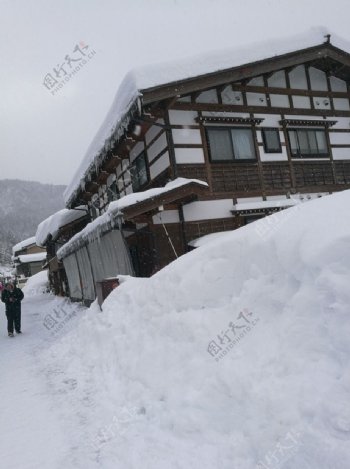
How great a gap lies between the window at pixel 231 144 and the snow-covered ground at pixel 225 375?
6773 millimetres

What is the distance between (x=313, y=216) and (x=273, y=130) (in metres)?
9.51

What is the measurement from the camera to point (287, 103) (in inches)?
540

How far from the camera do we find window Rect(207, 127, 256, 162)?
12172mm

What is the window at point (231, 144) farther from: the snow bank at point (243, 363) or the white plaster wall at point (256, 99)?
the snow bank at point (243, 363)

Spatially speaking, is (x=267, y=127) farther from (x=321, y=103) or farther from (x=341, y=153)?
(x=341, y=153)

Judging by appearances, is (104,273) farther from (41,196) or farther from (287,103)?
(41,196)

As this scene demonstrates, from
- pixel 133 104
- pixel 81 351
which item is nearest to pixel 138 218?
pixel 133 104

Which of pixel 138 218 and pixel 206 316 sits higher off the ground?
pixel 138 218

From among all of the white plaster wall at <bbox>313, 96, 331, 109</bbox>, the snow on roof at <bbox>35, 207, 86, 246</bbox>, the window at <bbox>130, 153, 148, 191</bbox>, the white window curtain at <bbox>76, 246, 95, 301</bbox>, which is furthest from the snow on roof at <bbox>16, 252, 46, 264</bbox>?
the white plaster wall at <bbox>313, 96, 331, 109</bbox>

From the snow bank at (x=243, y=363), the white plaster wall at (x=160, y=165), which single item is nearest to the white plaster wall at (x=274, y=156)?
the white plaster wall at (x=160, y=165)

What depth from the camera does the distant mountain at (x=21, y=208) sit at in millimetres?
104900

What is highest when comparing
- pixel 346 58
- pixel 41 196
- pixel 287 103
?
pixel 41 196

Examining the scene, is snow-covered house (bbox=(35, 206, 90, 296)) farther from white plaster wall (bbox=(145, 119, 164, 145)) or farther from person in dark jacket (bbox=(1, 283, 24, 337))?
white plaster wall (bbox=(145, 119, 164, 145))

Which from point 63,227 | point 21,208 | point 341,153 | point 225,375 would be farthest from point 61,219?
point 21,208
